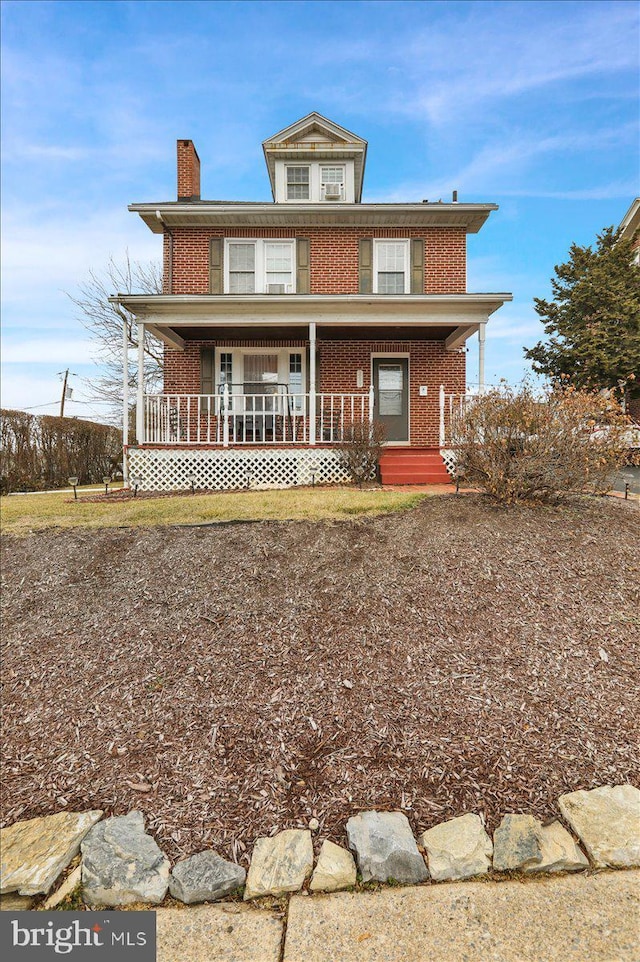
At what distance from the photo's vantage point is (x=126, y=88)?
8.53 m

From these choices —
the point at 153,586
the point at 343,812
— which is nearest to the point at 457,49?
the point at 153,586

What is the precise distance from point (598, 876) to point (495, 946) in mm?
595

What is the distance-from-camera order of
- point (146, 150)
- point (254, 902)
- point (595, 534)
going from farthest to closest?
point (146, 150), point (595, 534), point (254, 902)

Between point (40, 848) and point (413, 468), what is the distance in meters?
8.10

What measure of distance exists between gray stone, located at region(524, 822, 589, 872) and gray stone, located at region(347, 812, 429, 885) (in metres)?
0.46

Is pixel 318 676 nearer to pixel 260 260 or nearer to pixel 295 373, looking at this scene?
pixel 295 373

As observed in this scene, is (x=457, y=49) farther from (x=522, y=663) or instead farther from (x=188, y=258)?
(x=522, y=663)

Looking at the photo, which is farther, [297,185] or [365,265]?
[297,185]

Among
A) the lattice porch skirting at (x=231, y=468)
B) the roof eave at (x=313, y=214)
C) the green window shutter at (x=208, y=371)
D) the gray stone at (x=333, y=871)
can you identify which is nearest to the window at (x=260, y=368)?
the green window shutter at (x=208, y=371)

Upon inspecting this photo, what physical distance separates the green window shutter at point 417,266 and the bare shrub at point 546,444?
744 cm

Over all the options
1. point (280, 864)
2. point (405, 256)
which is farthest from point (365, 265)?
point (280, 864)

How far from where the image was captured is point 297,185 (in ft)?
44.0

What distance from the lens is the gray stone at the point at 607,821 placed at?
6.64 ft

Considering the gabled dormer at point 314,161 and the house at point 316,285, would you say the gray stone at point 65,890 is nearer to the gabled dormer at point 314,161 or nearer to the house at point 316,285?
the house at point 316,285
